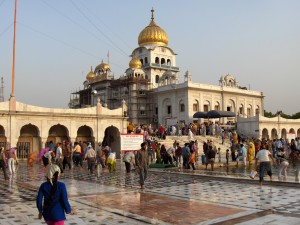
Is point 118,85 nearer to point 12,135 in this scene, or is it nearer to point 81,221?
point 12,135

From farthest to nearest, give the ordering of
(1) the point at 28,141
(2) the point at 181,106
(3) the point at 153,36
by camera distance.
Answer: (3) the point at 153,36
(2) the point at 181,106
(1) the point at 28,141

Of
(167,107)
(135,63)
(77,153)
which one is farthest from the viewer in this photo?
(135,63)

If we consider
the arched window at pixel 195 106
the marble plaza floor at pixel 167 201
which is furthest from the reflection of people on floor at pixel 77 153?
the arched window at pixel 195 106

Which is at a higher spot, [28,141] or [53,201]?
[28,141]

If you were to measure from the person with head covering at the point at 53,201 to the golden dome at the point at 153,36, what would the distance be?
56.6 m

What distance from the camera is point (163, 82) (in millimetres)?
55562

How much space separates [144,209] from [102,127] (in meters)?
21.2

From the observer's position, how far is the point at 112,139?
105ft

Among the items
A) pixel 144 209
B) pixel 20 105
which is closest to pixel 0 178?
pixel 144 209

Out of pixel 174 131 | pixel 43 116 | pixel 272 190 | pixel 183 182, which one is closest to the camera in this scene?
pixel 272 190

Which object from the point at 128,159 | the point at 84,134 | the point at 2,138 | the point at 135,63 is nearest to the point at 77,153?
the point at 128,159

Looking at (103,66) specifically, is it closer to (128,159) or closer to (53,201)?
(128,159)

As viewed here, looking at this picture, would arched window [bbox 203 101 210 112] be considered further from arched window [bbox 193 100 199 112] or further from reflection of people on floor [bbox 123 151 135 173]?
reflection of people on floor [bbox 123 151 135 173]

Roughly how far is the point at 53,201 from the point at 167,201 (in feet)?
17.3
